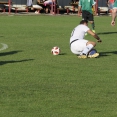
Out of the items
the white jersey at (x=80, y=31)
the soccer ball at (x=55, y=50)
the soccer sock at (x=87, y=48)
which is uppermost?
the white jersey at (x=80, y=31)

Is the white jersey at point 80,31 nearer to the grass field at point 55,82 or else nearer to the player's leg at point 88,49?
the player's leg at point 88,49

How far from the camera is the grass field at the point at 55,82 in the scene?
10.1 metres

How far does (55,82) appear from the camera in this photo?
1298 centimetres

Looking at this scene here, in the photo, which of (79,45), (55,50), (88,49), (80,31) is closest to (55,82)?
(88,49)

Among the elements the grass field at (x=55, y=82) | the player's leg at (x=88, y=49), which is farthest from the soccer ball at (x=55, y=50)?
the player's leg at (x=88, y=49)

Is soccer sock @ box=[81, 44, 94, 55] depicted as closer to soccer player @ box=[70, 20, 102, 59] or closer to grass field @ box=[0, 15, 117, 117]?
soccer player @ box=[70, 20, 102, 59]

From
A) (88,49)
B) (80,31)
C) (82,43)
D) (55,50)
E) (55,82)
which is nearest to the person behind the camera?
(55,82)

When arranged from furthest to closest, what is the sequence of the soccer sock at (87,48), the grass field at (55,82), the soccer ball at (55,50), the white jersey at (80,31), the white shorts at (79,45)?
the soccer ball at (55,50)
the white jersey at (80,31)
the white shorts at (79,45)
the soccer sock at (87,48)
the grass field at (55,82)

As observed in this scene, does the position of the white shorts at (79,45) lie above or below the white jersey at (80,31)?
below

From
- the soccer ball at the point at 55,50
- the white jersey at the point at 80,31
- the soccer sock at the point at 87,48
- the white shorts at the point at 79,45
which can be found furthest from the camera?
the soccer ball at the point at 55,50

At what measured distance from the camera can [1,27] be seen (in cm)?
3078

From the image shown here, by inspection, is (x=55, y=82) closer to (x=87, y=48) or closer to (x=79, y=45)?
(x=87, y=48)

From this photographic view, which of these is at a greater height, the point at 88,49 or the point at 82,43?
the point at 82,43

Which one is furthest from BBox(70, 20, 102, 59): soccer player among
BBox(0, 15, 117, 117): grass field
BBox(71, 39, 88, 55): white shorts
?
BBox(0, 15, 117, 117): grass field
